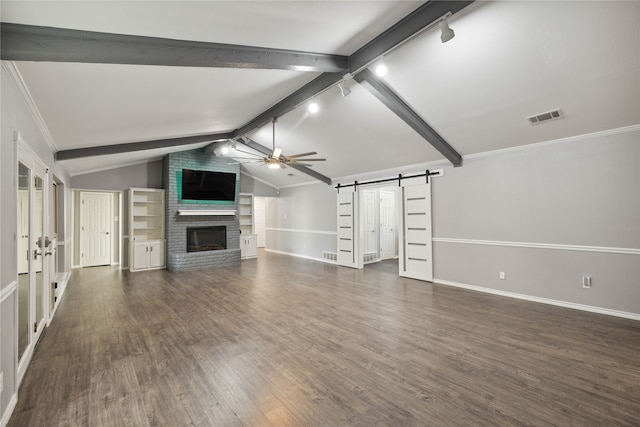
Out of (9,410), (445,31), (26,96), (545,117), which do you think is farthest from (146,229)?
(545,117)

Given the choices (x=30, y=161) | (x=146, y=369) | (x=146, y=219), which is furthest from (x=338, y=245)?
(x=30, y=161)

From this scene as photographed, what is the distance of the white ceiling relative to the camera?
213 centimetres

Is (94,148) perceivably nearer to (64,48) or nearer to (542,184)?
(64,48)

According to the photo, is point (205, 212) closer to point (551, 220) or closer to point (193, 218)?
point (193, 218)

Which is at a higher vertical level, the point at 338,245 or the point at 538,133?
the point at 538,133

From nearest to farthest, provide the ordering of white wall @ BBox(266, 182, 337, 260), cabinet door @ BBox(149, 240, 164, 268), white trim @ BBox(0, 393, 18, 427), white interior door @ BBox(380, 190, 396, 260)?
white trim @ BBox(0, 393, 18, 427), cabinet door @ BBox(149, 240, 164, 268), white wall @ BBox(266, 182, 337, 260), white interior door @ BBox(380, 190, 396, 260)

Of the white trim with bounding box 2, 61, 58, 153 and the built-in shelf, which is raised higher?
the white trim with bounding box 2, 61, 58, 153

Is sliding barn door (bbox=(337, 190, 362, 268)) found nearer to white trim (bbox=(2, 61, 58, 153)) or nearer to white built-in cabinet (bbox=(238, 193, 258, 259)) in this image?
white built-in cabinet (bbox=(238, 193, 258, 259))

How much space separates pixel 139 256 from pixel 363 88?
6.74 m

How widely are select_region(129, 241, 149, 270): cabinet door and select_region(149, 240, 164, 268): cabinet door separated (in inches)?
3.7

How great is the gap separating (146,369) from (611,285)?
5.69 metres

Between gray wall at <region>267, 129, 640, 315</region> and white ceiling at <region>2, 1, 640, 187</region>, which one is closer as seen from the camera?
white ceiling at <region>2, 1, 640, 187</region>

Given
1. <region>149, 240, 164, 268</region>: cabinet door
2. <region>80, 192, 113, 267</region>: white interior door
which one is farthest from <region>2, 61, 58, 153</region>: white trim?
<region>80, 192, 113, 267</region>: white interior door

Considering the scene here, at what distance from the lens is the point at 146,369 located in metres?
2.60
